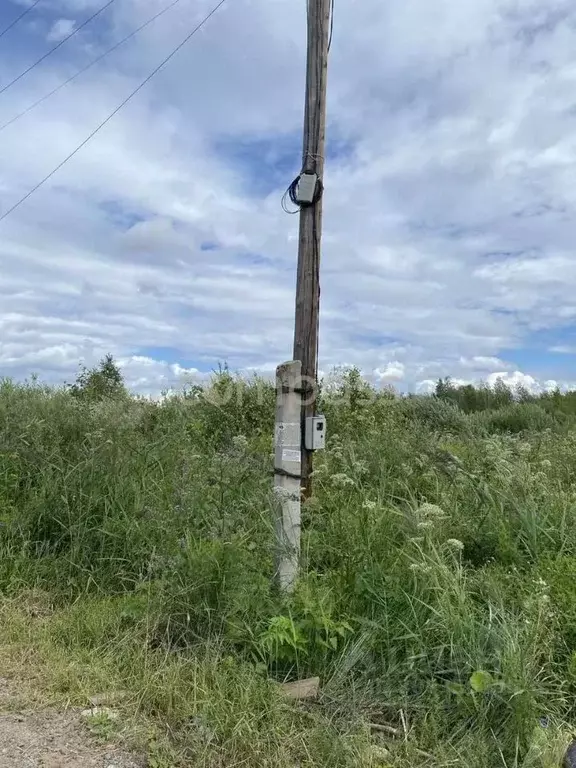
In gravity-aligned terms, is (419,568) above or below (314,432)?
below

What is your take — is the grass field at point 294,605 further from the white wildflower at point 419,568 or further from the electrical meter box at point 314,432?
the electrical meter box at point 314,432

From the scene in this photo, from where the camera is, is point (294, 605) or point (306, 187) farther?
point (306, 187)

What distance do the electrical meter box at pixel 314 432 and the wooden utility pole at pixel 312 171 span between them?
0.66 ft

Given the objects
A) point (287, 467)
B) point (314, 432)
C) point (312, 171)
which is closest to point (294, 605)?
point (287, 467)

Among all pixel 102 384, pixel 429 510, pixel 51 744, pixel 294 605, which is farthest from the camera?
pixel 102 384

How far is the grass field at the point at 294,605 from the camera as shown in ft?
9.46

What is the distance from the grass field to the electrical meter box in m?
0.31

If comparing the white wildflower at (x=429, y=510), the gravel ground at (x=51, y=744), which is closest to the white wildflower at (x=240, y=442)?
the white wildflower at (x=429, y=510)

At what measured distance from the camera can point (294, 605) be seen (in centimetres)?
357

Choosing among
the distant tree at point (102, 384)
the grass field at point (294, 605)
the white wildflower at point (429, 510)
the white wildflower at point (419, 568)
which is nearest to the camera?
the grass field at point (294, 605)

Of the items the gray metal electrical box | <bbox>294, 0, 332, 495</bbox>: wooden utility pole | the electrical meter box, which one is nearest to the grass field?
the electrical meter box

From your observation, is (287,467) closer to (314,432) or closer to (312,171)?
(314,432)

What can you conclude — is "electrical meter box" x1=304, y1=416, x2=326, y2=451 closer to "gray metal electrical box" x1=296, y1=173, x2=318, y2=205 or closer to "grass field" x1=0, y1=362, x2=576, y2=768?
"grass field" x1=0, y1=362, x2=576, y2=768

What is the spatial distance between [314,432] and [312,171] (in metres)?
1.87
